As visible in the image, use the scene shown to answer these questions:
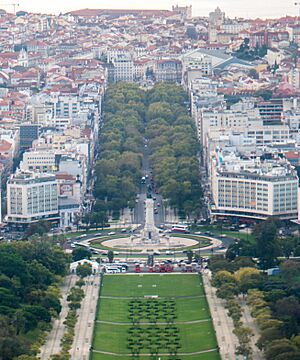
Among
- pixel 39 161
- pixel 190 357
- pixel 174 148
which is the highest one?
pixel 39 161

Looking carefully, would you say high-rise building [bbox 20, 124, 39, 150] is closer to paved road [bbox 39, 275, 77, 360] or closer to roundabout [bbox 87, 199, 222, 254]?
roundabout [bbox 87, 199, 222, 254]

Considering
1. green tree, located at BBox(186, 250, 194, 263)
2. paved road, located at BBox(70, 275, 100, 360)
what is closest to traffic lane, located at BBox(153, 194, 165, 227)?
green tree, located at BBox(186, 250, 194, 263)

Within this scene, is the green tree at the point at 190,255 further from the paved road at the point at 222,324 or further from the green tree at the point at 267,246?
the paved road at the point at 222,324

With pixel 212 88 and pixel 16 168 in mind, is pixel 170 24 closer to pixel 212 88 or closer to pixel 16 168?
pixel 212 88

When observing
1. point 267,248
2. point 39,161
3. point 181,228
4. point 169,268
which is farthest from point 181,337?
point 39,161

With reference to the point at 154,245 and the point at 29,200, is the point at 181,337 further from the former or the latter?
the point at 29,200

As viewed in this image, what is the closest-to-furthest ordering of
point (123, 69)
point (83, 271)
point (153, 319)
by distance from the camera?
1. point (153, 319)
2. point (83, 271)
3. point (123, 69)
